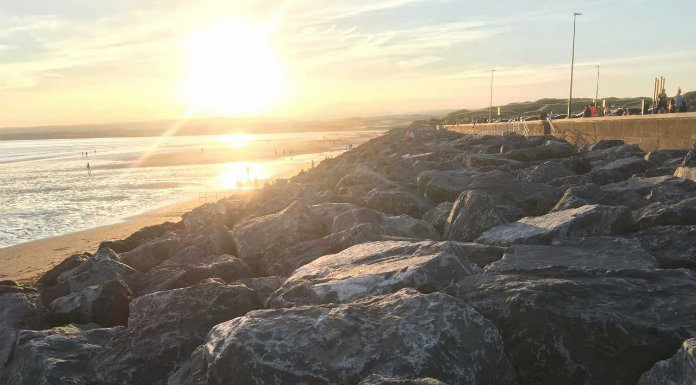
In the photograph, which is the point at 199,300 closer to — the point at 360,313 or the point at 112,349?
the point at 112,349

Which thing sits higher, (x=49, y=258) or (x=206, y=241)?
(x=206, y=241)

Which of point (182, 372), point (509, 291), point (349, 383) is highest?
point (509, 291)

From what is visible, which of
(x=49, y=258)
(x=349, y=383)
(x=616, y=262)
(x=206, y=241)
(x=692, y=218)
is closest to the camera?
(x=349, y=383)

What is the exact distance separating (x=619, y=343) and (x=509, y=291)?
743 millimetres

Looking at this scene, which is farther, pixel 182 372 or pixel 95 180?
pixel 95 180

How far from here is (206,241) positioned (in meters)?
7.71

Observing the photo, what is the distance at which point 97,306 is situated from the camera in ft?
18.6

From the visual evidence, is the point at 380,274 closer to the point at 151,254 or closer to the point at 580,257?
the point at 580,257

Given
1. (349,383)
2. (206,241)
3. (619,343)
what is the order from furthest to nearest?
(206,241) < (619,343) < (349,383)

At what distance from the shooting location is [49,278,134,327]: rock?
5.65 m

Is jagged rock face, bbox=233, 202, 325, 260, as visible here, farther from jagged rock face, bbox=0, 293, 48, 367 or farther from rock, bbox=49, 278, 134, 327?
jagged rock face, bbox=0, 293, 48, 367

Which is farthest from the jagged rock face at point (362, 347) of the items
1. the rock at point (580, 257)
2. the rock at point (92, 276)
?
the rock at point (92, 276)

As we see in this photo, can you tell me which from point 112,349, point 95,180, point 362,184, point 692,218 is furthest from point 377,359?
point 95,180

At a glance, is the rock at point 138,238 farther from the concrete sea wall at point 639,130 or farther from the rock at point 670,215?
the concrete sea wall at point 639,130
